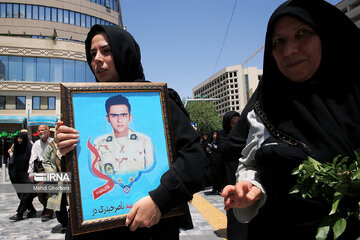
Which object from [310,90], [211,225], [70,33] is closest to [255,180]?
[310,90]

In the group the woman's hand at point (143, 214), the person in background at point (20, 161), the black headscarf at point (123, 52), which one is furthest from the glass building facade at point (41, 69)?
the woman's hand at point (143, 214)

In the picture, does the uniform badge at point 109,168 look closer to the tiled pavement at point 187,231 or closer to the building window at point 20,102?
the tiled pavement at point 187,231

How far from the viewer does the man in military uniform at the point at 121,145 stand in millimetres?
1271

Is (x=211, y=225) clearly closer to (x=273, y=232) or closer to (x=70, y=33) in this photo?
(x=273, y=232)

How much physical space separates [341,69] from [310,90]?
17 cm

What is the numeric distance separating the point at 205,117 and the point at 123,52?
5787 cm

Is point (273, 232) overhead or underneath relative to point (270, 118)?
underneath

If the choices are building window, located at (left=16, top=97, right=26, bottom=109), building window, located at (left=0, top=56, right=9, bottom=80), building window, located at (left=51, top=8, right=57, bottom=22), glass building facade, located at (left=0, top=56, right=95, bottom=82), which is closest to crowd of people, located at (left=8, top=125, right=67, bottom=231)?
glass building facade, located at (left=0, top=56, right=95, bottom=82)

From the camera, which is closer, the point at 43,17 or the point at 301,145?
the point at 301,145

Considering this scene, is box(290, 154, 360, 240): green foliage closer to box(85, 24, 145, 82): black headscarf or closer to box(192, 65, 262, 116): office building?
box(85, 24, 145, 82): black headscarf

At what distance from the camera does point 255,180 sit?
1.29 meters

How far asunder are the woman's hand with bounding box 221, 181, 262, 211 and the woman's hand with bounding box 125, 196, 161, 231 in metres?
0.31

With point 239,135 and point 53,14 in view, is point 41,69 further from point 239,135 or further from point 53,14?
point 239,135

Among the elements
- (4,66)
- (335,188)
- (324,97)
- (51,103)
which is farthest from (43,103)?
(335,188)
